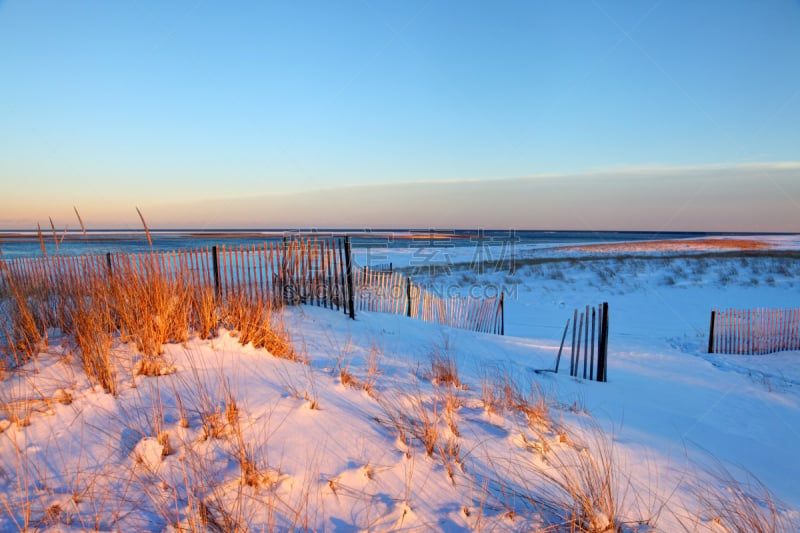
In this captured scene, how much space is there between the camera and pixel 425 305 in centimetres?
1243

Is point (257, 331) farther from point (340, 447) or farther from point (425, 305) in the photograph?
point (425, 305)

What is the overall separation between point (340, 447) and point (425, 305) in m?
9.80

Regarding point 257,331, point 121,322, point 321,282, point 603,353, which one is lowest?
point 603,353

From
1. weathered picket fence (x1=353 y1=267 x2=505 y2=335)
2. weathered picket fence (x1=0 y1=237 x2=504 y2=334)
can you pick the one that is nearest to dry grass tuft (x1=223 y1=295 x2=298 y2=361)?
weathered picket fence (x1=0 y1=237 x2=504 y2=334)

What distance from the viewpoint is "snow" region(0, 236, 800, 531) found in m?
2.08

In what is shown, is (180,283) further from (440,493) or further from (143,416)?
(440,493)

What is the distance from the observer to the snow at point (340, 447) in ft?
6.84

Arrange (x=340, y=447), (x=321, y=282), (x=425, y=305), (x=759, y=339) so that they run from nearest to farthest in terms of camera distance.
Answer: (x=340, y=447)
(x=759, y=339)
(x=321, y=282)
(x=425, y=305)

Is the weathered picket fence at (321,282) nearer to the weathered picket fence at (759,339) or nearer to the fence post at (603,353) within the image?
the fence post at (603,353)

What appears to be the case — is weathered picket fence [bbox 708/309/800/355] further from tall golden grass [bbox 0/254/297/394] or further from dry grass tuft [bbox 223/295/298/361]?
tall golden grass [bbox 0/254/297/394]

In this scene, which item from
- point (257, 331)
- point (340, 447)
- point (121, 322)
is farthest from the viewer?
point (257, 331)

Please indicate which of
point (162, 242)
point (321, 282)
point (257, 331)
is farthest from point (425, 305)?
point (162, 242)

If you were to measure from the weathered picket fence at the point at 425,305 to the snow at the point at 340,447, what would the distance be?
18.7ft

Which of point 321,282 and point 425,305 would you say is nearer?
point 321,282
